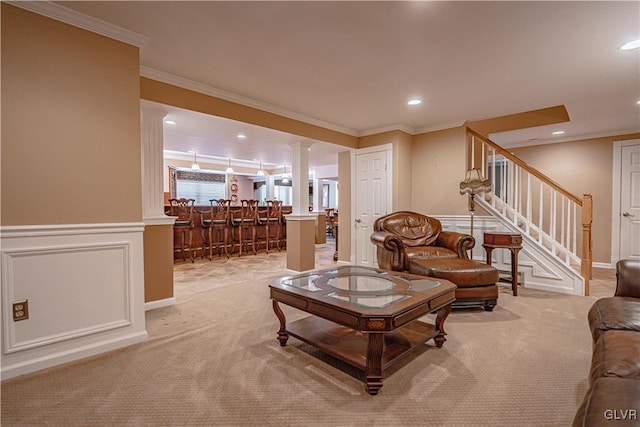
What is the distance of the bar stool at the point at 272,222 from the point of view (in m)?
6.61

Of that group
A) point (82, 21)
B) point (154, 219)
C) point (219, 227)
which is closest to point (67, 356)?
point (154, 219)

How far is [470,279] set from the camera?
9.21ft

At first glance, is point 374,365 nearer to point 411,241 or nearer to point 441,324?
point 441,324

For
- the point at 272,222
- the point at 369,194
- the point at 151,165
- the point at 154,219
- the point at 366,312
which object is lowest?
the point at 366,312

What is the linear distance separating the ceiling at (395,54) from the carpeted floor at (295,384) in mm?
2289

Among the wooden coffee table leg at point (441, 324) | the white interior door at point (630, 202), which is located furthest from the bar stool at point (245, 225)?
the white interior door at point (630, 202)

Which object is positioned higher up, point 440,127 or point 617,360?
point 440,127

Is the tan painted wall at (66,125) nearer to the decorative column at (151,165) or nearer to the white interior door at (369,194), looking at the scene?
the decorative column at (151,165)

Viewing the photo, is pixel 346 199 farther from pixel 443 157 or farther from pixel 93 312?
pixel 93 312

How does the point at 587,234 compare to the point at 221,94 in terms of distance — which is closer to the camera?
the point at 221,94

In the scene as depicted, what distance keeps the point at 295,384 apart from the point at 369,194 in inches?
146

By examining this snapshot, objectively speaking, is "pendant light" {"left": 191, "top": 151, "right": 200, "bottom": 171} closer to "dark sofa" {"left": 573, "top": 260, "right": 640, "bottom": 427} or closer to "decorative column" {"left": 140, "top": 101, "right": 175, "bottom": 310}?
"decorative column" {"left": 140, "top": 101, "right": 175, "bottom": 310}

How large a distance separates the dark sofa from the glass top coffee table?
775 millimetres

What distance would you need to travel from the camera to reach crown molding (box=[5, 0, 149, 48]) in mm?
1846
